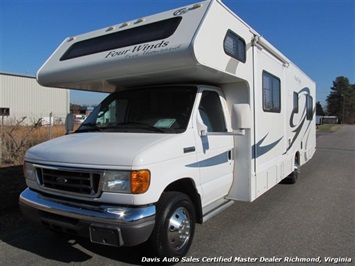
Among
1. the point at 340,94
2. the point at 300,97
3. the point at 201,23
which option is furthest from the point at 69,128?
the point at 340,94

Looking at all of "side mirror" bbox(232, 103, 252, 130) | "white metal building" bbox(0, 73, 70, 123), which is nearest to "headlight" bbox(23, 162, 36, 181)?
"side mirror" bbox(232, 103, 252, 130)

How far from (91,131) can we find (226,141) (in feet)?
6.38

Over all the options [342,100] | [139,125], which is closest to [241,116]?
[139,125]

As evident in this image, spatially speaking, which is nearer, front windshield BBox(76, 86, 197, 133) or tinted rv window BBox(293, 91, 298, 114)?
front windshield BBox(76, 86, 197, 133)

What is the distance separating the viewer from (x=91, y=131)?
4.63 meters

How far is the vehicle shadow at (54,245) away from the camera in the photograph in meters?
4.04

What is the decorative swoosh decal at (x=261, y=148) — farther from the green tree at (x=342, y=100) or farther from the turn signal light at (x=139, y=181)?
the green tree at (x=342, y=100)

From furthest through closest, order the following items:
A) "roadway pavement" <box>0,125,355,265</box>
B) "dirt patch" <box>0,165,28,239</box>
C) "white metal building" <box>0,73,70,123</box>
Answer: "white metal building" <box>0,73,70,123</box> < "dirt patch" <box>0,165,28,239</box> < "roadway pavement" <box>0,125,355,265</box>

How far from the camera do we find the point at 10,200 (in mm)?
6152

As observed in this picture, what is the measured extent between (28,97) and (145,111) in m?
41.2

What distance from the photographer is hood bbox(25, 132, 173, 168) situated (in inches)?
133

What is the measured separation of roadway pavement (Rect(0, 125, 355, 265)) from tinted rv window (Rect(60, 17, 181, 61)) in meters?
2.63

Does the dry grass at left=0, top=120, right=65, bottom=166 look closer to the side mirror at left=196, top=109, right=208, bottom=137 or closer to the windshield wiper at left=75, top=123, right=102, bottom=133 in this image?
the windshield wiper at left=75, top=123, right=102, bottom=133

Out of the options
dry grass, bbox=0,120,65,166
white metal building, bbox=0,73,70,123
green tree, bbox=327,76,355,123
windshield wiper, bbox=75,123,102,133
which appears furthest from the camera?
green tree, bbox=327,76,355,123
